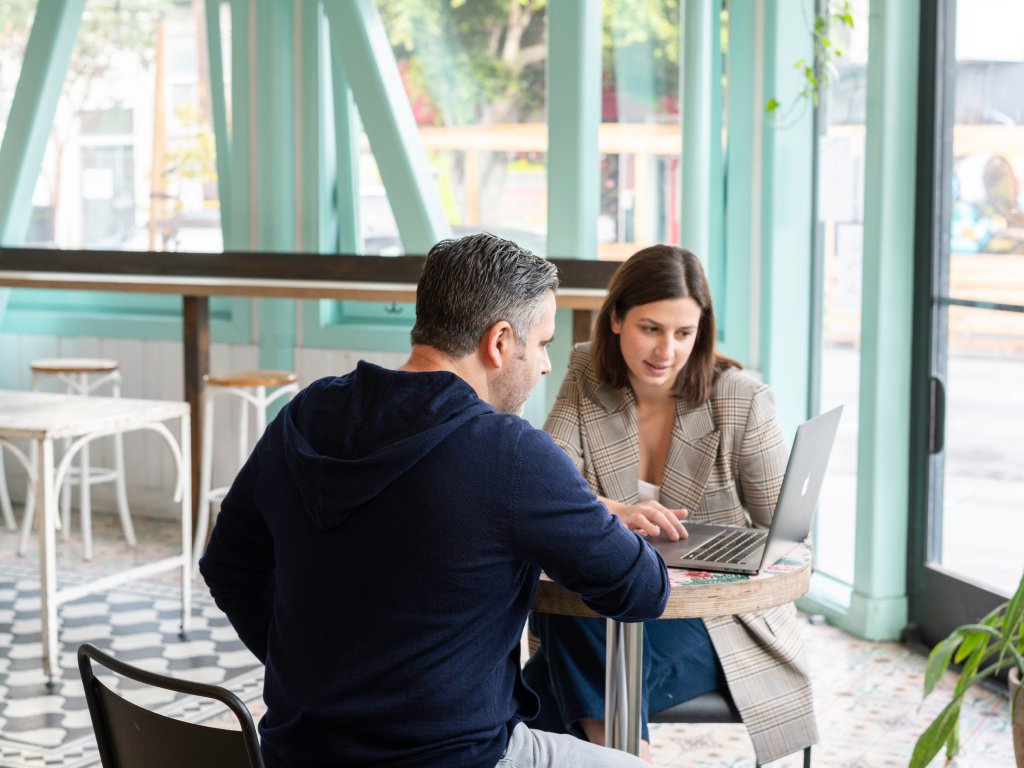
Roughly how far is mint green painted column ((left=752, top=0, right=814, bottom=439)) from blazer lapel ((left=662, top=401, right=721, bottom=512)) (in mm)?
2050

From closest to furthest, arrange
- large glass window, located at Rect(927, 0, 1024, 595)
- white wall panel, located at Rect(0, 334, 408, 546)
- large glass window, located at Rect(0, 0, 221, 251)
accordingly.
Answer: large glass window, located at Rect(927, 0, 1024, 595), white wall panel, located at Rect(0, 334, 408, 546), large glass window, located at Rect(0, 0, 221, 251)

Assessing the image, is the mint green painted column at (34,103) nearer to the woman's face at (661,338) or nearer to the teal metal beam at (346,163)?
Result: the teal metal beam at (346,163)

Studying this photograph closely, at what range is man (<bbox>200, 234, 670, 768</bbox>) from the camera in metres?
1.69

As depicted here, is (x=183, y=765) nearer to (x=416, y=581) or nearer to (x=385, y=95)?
(x=416, y=581)

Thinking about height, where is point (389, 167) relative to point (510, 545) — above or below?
above

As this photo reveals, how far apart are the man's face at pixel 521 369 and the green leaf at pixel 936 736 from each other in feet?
3.98

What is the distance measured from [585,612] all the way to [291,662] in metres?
0.57

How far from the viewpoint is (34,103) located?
20.6 feet

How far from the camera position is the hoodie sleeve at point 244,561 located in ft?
6.38

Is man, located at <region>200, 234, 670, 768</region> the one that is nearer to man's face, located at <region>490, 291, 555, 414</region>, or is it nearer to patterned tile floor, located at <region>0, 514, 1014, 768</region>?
man's face, located at <region>490, 291, 555, 414</region>

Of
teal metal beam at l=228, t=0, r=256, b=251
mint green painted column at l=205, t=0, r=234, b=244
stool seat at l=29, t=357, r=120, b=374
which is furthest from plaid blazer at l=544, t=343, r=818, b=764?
mint green painted column at l=205, t=0, r=234, b=244

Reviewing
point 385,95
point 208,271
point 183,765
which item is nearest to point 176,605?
point 208,271

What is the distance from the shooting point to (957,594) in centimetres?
419

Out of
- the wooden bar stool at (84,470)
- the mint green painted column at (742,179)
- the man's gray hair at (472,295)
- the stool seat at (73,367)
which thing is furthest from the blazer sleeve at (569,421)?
the stool seat at (73,367)
